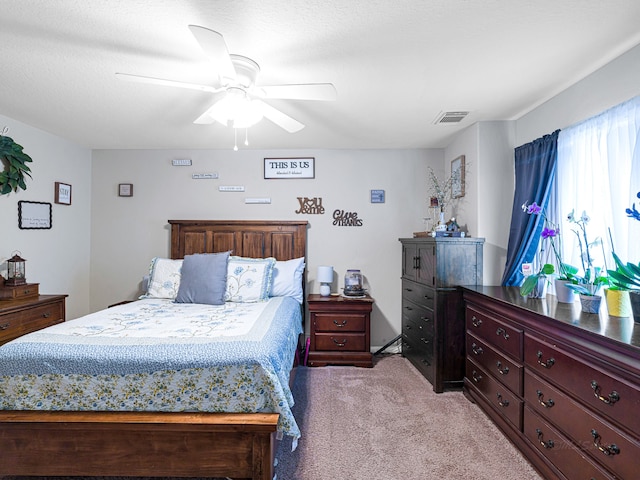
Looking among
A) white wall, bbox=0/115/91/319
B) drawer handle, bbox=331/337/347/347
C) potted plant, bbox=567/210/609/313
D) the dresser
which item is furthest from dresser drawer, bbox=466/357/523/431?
white wall, bbox=0/115/91/319

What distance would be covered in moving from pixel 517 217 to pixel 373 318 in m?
1.89

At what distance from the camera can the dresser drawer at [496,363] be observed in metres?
2.05

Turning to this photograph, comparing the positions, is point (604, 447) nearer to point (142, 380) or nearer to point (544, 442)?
point (544, 442)

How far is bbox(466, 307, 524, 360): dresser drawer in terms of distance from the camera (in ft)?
6.75

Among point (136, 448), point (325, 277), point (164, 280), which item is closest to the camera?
point (136, 448)

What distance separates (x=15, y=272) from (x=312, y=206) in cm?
285

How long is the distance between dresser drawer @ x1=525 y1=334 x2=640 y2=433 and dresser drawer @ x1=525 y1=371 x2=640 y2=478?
0.16ft

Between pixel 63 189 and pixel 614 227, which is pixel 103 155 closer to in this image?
pixel 63 189

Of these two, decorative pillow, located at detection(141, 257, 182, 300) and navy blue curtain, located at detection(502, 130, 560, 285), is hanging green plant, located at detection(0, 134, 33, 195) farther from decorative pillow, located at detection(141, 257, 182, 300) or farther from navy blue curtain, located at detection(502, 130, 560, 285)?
navy blue curtain, located at detection(502, 130, 560, 285)

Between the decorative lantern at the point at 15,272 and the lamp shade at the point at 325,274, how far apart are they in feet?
8.94

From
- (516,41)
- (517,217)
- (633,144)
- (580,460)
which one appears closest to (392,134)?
(517,217)

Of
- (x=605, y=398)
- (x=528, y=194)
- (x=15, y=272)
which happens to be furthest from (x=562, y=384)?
(x=15, y=272)

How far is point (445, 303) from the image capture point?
2875 millimetres

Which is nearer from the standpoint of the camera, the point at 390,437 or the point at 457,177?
the point at 390,437
